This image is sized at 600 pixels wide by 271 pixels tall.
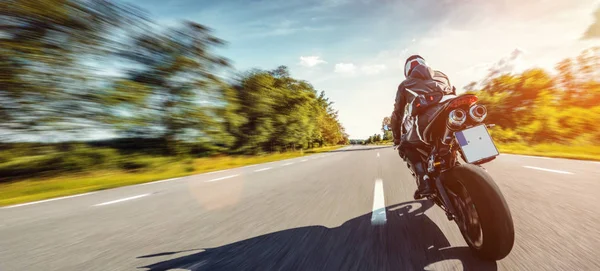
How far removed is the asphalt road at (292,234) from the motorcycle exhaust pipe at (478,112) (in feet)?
3.32

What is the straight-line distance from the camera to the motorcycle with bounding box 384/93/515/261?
6.31ft

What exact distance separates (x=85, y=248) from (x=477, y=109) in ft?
11.6

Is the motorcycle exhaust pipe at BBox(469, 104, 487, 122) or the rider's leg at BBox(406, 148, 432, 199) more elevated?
the motorcycle exhaust pipe at BBox(469, 104, 487, 122)

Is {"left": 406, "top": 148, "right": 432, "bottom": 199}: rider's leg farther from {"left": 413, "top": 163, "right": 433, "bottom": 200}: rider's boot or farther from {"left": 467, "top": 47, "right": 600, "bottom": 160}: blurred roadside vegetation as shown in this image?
{"left": 467, "top": 47, "right": 600, "bottom": 160}: blurred roadside vegetation

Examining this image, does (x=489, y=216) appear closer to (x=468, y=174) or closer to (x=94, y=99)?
(x=468, y=174)

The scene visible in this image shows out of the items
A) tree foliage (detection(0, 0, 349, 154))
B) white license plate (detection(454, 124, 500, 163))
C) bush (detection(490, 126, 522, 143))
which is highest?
tree foliage (detection(0, 0, 349, 154))

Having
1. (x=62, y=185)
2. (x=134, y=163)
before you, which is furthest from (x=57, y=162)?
(x=134, y=163)

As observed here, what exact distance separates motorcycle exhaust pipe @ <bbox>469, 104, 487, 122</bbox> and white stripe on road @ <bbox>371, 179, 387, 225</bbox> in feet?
4.78

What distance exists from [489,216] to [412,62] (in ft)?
6.77

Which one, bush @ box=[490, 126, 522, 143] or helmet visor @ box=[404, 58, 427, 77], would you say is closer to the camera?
helmet visor @ box=[404, 58, 427, 77]

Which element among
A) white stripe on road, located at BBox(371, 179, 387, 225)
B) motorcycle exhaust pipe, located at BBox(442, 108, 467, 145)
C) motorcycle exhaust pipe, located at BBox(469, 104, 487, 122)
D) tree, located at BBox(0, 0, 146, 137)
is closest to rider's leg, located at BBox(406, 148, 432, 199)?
white stripe on road, located at BBox(371, 179, 387, 225)

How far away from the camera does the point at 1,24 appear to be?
27.9 ft

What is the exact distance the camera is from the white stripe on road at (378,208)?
10.8 ft

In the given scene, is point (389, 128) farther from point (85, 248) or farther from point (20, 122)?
point (20, 122)
